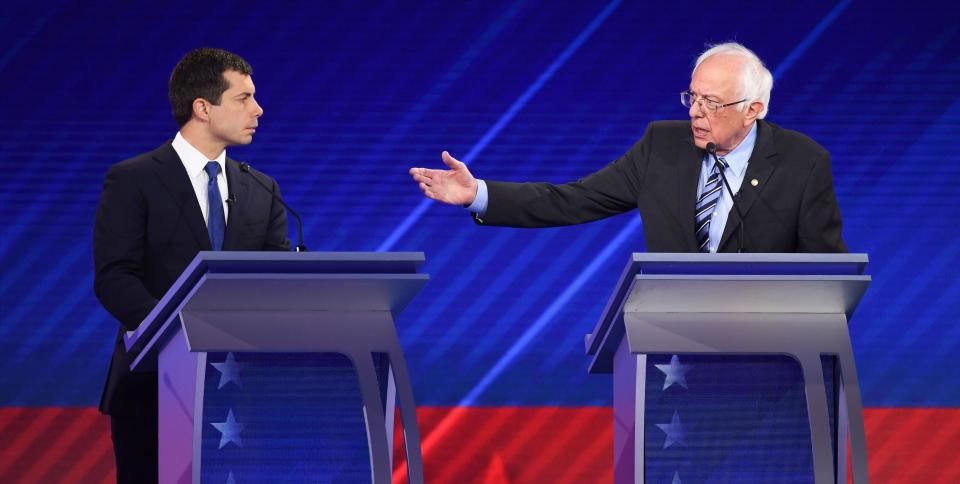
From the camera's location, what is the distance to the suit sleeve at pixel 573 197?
3316mm

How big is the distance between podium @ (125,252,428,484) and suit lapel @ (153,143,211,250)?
56cm

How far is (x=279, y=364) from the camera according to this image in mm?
2629

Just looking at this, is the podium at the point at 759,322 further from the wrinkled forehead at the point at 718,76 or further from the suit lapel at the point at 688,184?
the wrinkled forehead at the point at 718,76

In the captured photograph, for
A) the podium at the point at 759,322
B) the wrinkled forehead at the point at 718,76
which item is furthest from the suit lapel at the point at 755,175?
the podium at the point at 759,322

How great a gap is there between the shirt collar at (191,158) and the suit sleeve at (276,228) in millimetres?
154

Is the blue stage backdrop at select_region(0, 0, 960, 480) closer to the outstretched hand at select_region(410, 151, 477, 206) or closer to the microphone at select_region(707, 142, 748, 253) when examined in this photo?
the outstretched hand at select_region(410, 151, 477, 206)

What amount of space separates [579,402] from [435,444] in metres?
0.54

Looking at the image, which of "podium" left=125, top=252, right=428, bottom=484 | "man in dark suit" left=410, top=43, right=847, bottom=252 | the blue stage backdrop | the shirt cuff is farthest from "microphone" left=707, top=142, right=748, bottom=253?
the blue stage backdrop

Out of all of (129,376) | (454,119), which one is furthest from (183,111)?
(454,119)

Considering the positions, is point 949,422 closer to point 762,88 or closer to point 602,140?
point 602,140

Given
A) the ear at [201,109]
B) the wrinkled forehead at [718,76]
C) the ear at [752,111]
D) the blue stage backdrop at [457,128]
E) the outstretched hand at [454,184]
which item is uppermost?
the wrinkled forehead at [718,76]

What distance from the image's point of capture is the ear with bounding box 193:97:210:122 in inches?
134

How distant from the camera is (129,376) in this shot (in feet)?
10.2

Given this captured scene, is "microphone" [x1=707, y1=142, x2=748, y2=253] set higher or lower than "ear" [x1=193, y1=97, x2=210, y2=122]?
lower
